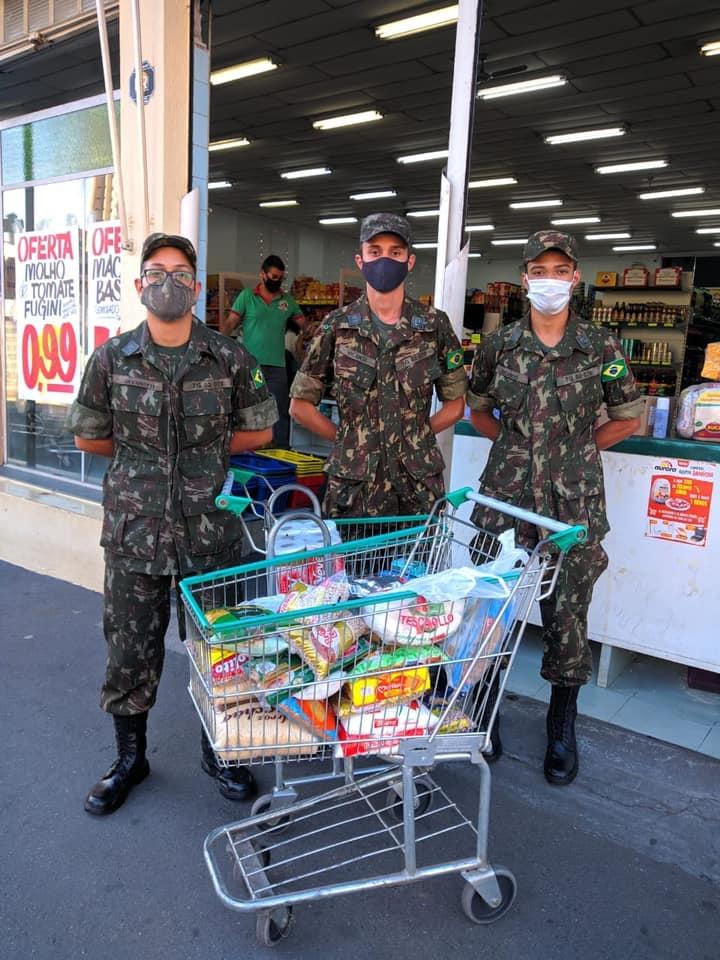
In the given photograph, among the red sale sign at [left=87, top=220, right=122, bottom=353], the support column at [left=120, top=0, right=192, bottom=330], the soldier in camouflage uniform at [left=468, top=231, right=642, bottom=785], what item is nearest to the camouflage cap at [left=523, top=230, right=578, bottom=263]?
the soldier in camouflage uniform at [left=468, top=231, right=642, bottom=785]

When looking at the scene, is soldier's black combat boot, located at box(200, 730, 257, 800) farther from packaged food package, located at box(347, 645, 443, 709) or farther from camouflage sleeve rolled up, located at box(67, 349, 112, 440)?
camouflage sleeve rolled up, located at box(67, 349, 112, 440)

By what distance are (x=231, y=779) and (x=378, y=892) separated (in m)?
0.73

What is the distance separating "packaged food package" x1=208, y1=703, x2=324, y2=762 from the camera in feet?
6.01

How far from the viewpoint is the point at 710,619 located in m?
3.25

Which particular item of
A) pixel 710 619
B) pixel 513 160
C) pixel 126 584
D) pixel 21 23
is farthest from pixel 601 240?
pixel 126 584

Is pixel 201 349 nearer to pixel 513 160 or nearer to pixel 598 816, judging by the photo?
pixel 598 816

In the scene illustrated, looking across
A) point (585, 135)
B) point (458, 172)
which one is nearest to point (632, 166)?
point (585, 135)

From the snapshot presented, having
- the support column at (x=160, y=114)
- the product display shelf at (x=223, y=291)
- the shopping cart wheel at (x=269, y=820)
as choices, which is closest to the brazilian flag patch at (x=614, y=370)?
the shopping cart wheel at (x=269, y=820)

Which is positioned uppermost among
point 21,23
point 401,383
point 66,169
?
point 21,23

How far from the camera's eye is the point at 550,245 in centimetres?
259

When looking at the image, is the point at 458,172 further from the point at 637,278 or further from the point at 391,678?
the point at 637,278

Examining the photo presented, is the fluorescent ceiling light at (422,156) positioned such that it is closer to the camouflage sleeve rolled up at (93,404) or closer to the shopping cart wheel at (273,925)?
the camouflage sleeve rolled up at (93,404)

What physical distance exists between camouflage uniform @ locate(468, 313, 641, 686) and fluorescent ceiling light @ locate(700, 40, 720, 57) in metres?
6.87

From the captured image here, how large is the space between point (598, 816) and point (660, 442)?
163 centimetres
